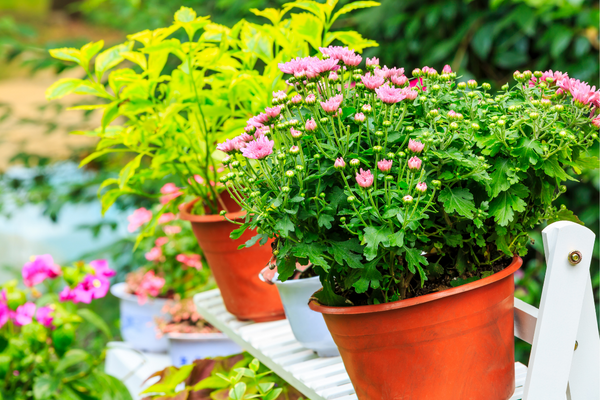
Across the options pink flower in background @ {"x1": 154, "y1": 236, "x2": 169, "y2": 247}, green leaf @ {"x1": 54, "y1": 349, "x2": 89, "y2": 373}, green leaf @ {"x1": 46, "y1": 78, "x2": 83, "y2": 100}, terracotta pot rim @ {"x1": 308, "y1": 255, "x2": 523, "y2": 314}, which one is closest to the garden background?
pink flower in background @ {"x1": 154, "y1": 236, "x2": 169, "y2": 247}

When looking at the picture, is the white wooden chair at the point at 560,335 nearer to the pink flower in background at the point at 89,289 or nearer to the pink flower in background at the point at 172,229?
the pink flower in background at the point at 89,289

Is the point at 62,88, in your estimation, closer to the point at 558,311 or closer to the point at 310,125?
the point at 310,125

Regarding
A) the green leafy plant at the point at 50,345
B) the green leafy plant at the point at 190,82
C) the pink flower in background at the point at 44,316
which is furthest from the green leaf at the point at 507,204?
the pink flower in background at the point at 44,316

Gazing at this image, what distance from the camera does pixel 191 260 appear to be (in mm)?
1467

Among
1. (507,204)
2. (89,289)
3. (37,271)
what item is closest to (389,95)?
(507,204)

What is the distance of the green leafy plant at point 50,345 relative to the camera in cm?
120

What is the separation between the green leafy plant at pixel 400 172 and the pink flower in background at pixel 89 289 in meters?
0.87

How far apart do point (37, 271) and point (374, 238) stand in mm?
1134

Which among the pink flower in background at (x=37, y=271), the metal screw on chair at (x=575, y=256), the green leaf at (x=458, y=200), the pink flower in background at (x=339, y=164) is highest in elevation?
the pink flower in background at (x=339, y=164)

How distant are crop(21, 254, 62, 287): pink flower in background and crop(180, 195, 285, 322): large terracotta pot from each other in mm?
651

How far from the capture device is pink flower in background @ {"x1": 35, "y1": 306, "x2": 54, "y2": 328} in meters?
1.24

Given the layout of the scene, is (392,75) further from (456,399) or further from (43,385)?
(43,385)

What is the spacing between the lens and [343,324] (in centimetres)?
54

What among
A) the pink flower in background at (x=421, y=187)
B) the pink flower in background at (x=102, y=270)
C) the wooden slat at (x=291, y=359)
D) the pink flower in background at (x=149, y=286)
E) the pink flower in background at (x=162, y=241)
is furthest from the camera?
the pink flower in background at (x=162, y=241)
